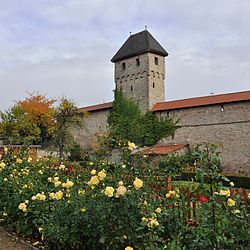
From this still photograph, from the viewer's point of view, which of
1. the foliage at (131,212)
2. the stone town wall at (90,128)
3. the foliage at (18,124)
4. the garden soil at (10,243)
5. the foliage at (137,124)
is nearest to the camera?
the foliage at (131,212)

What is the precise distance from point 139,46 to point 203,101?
734 centimetres

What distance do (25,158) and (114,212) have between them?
4214 millimetres

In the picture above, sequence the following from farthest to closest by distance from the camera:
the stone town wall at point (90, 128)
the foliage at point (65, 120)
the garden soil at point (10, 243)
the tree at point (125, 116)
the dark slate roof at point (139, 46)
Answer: the foliage at point (65, 120), the stone town wall at point (90, 128), the dark slate roof at point (139, 46), the tree at point (125, 116), the garden soil at point (10, 243)

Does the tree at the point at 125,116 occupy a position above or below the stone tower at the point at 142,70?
below

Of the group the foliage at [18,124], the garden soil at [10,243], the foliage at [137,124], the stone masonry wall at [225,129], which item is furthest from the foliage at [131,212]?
the foliage at [18,124]

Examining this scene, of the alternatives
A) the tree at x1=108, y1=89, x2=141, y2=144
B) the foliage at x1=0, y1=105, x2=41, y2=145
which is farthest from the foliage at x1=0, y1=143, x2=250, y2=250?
the foliage at x1=0, y1=105, x2=41, y2=145

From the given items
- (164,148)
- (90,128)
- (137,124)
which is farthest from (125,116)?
(90,128)

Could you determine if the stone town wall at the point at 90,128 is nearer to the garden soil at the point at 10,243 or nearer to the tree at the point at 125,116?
the tree at the point at 125,116

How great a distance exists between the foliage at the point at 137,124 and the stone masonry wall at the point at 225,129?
1.24 metres

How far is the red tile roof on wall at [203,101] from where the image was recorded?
19062 mm

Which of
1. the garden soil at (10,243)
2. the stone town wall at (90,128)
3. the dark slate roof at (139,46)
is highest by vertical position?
the dark slate roof at (139,46)

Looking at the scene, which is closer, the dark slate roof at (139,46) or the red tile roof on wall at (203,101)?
the red tile roof on wall at (203,101)

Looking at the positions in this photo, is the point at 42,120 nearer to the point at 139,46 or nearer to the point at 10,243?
the point at 139,46

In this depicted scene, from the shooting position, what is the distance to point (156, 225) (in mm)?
2660
